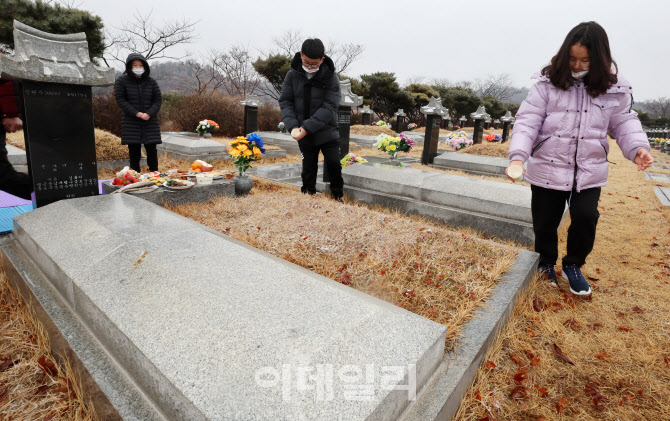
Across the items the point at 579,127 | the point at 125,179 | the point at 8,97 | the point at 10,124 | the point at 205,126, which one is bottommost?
the point at 125,179

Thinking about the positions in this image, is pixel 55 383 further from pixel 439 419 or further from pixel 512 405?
pixel 512 405

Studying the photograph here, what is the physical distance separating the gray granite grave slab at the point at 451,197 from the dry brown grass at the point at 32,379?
11.2 ft

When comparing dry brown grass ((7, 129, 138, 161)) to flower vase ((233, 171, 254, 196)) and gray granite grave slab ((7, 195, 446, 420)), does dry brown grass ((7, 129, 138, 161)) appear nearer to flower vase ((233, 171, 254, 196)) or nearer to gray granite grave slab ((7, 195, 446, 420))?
flower vase ((233, 171, 254, 196))

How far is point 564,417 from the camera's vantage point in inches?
64.9

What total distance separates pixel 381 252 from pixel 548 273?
50.9 inches

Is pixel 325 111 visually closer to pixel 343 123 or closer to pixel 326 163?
pixel 326 163

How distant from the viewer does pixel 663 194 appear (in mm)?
6727

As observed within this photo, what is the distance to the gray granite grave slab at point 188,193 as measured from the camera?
387 cm

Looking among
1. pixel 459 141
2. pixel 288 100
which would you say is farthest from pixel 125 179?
pixel 459 141

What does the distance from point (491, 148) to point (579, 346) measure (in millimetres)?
9241

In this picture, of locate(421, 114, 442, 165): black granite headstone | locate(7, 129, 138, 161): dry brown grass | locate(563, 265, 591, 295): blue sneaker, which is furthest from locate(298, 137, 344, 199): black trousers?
locate(421, 114, 442, 165): black granite headstone

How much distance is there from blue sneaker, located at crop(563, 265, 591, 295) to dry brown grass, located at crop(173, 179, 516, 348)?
38 centimetres

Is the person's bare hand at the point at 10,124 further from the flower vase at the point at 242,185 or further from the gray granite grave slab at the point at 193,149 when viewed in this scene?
the gray granite grave slab at the point at 193,149

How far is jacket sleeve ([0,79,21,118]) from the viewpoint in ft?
10.3
